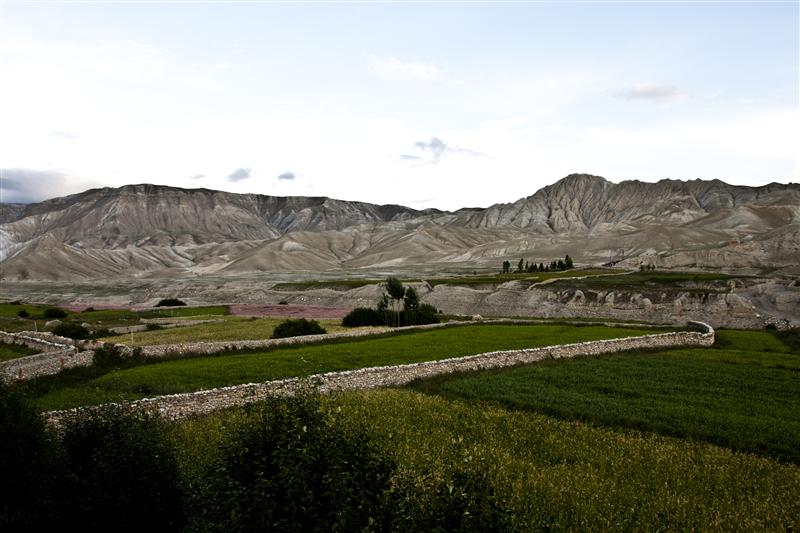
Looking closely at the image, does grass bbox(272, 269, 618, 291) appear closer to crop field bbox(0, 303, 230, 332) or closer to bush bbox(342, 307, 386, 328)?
crop field bbox(0, 303, 230, 332)

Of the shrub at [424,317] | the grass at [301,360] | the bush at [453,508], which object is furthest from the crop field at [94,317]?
A: the bush at [453,508]

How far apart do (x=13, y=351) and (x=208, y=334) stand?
13473 millimetres

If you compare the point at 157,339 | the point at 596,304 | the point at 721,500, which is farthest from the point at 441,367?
the point at 596,304

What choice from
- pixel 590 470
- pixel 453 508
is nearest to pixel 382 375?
pixel 590 470

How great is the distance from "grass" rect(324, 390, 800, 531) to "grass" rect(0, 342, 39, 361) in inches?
946

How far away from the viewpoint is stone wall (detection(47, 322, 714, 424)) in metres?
20.6

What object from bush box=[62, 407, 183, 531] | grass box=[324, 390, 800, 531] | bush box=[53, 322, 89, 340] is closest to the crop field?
bush box=[53, 322, 89, 340]

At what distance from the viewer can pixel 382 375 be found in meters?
27.1

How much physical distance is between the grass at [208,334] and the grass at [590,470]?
25552mm

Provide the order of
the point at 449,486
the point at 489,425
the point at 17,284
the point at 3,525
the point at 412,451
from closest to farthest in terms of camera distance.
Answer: the point at 449,486 → the point at 3,525 → the point at 412,451 → the point at 489,425 → the point at 17,284

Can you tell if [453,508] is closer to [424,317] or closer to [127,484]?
[127,484]

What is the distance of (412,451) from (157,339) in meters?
35.1

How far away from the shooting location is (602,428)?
61.6 feet

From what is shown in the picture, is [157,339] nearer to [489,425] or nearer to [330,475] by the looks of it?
[489,425]
